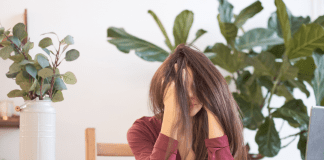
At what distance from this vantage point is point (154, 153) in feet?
2.94

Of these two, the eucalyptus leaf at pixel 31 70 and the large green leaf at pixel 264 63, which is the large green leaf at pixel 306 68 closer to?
the large green leaf at pixel 264 63

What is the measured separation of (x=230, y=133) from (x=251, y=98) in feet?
4.42

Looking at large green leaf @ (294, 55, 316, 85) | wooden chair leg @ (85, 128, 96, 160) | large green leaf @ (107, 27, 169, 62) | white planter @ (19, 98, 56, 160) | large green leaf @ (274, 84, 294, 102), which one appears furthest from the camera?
large green leaf @ (274, 84, 294, 102)

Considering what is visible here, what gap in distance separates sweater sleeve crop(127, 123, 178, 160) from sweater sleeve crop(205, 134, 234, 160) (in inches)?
4.1

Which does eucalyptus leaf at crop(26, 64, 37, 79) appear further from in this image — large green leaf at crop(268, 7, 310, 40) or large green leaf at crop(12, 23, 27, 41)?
large green leaf at crop(268, 7, 310, 40)

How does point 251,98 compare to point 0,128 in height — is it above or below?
above

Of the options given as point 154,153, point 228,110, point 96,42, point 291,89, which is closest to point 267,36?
point 291,89

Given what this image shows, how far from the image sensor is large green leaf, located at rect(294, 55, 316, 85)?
1951 millimetres

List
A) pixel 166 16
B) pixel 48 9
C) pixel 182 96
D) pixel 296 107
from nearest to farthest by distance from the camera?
pixel 182 96
pixel 296 107
pixel 48 9
pixel 166 16

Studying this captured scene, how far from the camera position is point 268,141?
1921mm

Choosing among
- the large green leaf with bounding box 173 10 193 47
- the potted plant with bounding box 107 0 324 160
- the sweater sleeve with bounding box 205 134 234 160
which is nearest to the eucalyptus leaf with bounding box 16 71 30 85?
the sweater sleeve with bounding box 205 134 234 160

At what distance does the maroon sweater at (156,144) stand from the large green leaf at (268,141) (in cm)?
107

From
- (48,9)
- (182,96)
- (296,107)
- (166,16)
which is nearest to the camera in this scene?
(182,96)

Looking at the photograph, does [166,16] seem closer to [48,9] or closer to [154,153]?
[48,9]
